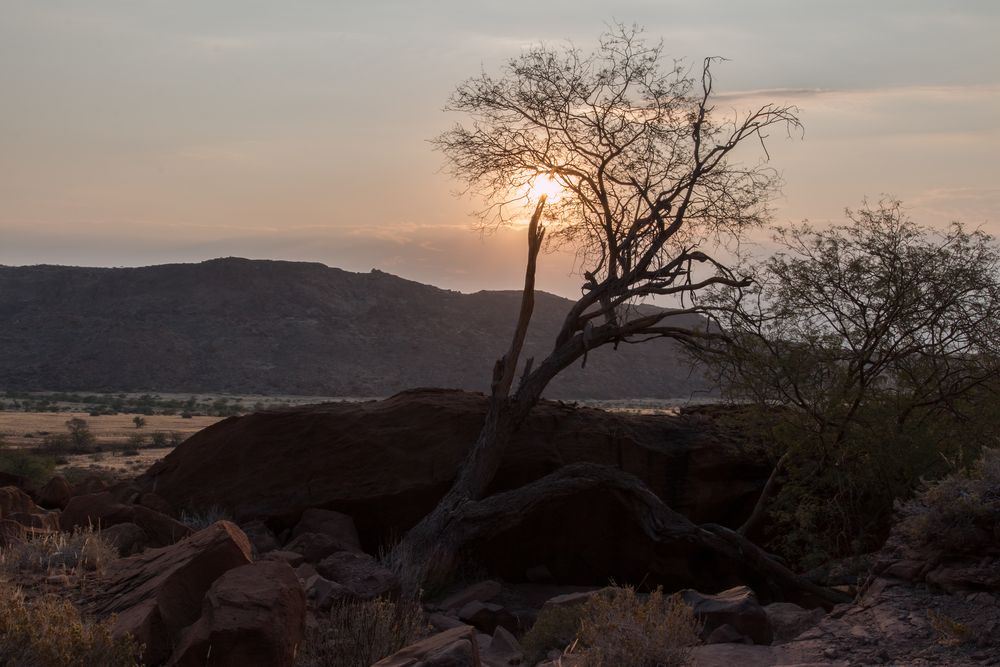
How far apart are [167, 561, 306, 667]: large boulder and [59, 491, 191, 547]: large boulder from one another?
18.3 feet

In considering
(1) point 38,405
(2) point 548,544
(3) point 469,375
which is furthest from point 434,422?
(3) point 469,375

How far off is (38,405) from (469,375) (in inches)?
1265

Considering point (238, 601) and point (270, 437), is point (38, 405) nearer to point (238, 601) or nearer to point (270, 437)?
point (270, 437)

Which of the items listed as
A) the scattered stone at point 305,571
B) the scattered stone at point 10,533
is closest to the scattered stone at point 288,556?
the scattered stone at point 305,571

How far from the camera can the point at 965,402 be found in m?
15.4

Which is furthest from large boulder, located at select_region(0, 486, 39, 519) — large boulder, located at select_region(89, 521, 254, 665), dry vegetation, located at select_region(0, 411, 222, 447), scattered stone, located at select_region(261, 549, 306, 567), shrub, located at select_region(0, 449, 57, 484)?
dry vegetation, located at select_region(0, 411, 222, 447)

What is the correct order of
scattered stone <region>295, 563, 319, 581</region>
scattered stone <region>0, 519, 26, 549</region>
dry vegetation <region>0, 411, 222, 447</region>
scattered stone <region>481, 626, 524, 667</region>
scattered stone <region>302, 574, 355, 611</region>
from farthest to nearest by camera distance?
dry vegetation <region>0, 411, 222, 447</region>
scattered stone <region>295, 563, 319, 581</region>
scattered stone <region>0, 519, 26, 549</region>
scattered stone <region>302, 574, 355, 611</region>
scattered stone <region>481, 626, 524, 667</region>

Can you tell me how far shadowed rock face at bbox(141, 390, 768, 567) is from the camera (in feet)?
54.7

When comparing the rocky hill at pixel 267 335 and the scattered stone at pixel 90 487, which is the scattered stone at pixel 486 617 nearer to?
the scattered stone at pixel 90 487

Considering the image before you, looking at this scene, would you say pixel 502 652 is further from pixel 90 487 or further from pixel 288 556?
pixel 90 487

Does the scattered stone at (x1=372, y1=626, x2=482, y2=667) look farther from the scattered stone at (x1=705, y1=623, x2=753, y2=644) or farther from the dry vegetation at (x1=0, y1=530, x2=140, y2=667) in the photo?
the scattered stone at (x1=705, y1=623, x2=753, y2=644)

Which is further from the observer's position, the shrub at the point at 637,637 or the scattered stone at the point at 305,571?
the scattered stone at the point at 305,571

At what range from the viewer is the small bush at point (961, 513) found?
30.0 feet

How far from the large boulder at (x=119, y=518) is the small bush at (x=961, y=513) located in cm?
932
